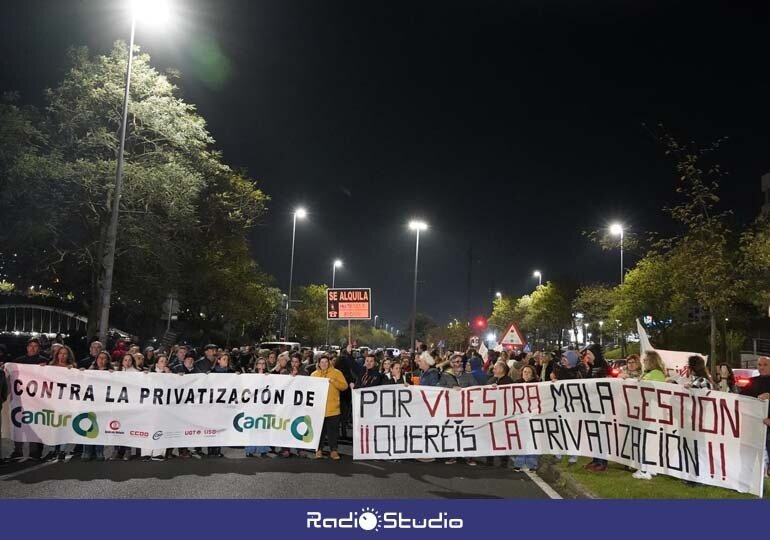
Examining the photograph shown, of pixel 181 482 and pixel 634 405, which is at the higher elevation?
pixel 634 405

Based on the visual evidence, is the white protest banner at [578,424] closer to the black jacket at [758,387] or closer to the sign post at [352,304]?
the black jacket at [758,387]

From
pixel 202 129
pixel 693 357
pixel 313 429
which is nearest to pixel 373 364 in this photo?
pixel 313 429

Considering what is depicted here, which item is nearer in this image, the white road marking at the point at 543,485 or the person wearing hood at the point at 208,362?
the white road marking at the point at 543,485

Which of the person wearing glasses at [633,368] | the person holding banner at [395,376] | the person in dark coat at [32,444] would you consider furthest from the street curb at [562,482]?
the person in dark coat at [32,444]

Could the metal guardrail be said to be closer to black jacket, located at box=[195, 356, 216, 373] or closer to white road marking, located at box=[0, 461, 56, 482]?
black jacket, located at box=[195, 356, 216, 373]

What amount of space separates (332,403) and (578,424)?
3733 millimetres

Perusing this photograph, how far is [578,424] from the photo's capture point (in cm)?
1008

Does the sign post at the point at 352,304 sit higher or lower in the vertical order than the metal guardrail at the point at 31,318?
higher

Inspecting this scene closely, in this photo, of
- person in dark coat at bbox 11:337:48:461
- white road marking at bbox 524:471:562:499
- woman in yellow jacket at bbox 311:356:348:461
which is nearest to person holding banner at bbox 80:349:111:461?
person in dark coat at bbox 11:337:48:461

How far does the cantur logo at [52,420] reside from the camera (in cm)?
1038

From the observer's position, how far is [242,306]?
38.8 metres

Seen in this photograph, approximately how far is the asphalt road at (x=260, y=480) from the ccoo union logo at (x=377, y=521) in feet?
11.7

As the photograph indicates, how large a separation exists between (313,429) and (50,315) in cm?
5153

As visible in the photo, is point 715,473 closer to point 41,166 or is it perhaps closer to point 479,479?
point 479,479
